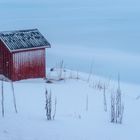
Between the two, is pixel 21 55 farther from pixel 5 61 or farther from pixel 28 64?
pixel 5 61

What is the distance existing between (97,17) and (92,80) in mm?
17817

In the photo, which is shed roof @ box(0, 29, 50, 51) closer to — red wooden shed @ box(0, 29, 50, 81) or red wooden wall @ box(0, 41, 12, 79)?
red wooden shed @ box(0, 29, 50, 81)

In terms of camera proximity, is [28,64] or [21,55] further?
[28,64]

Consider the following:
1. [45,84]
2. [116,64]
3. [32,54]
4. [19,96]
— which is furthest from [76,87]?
[116,64]

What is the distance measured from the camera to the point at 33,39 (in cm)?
1303

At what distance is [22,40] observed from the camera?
12766mm

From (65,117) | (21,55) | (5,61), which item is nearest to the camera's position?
(65,117)

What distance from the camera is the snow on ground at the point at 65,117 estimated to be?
5.88 metres

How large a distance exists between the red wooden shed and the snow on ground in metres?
0.52

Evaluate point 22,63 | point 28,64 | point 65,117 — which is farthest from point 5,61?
point 65,117

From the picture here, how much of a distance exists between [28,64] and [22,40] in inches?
27.2

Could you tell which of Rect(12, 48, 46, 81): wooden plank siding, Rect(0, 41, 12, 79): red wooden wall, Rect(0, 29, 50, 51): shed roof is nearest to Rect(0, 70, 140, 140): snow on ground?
Rect(12, 48, 46, 81): wooden plank siding

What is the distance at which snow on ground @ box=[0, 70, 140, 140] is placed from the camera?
5878 millimetres

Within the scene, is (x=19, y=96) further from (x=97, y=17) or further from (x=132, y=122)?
(x=97, y=17)
